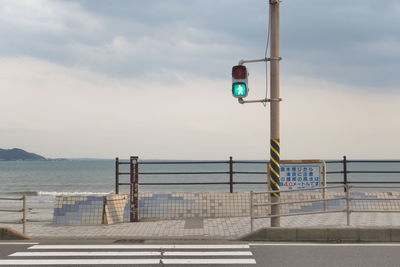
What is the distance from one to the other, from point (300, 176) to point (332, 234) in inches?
139

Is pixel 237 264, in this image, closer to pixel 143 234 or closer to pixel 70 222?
pixel 143 234

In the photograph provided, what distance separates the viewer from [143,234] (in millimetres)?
10664

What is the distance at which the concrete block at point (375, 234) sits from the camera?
9.64 meters

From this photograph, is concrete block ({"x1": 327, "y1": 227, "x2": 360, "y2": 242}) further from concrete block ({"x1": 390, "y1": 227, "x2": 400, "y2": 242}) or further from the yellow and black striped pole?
the yellow and black striped pole

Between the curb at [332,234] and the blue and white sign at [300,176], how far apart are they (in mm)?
3273

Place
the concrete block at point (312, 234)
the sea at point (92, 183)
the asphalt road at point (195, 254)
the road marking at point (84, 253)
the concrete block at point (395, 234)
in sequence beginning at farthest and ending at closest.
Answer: the sea at point (92, 183) < the concrete block at point (312, 234) < the concrete block at point (395, 234) < the road marking at point (84, 253) < the asphalt road at point (195, 254)

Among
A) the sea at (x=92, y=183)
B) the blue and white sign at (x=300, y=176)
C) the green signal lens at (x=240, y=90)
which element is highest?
the green signal lens at (x=240, y=90)

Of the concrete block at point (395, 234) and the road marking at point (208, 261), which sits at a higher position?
the concrete block at point (395, 234)

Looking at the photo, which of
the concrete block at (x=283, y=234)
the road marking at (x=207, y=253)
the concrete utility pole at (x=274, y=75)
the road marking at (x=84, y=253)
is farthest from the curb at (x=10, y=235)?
the concrete utility pole at (x=274, y=75)

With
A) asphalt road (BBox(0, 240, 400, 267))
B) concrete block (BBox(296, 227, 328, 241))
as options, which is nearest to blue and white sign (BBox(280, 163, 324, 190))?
concrete block (BBox(296, 227, 328, 241))

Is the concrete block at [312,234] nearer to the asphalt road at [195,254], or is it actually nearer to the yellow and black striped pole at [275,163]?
the asphalt road at [195,254]

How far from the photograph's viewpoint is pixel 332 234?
9.70m

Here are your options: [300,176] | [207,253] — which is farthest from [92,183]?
[207,253]

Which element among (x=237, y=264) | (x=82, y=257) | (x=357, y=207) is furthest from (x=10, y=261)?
(x=357, y=207)
